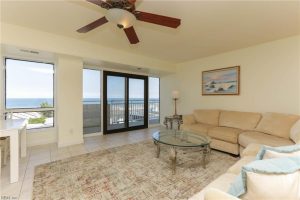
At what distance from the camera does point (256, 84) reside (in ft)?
11.2

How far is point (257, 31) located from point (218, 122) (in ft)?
6.71

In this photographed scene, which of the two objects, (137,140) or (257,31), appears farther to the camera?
(137,140)

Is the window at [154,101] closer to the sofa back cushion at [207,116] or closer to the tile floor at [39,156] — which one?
the tile floor at [39,156]

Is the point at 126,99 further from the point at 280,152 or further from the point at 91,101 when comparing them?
the point at 280,152

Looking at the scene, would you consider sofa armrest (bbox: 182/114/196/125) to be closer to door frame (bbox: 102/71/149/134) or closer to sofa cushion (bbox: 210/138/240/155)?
sofa cushion (bbox: 210/138/240/155)

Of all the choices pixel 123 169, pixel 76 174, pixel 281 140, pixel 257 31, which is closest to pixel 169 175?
pixel 123 169

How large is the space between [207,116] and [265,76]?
1506 millimetres

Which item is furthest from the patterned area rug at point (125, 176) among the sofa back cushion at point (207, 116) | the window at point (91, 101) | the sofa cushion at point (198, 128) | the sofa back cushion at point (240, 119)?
the window at point (91, 101)

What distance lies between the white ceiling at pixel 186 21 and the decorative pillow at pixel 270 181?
1927 mm

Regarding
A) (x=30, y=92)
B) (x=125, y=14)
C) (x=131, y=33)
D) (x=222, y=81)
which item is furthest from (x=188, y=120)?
(x=30, y=92)

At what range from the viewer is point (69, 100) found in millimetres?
3613

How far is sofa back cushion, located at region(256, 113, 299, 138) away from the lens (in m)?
2.60

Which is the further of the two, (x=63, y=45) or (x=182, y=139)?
(x=63, y=45)

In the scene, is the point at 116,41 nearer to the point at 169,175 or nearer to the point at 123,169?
the point at 123,169
